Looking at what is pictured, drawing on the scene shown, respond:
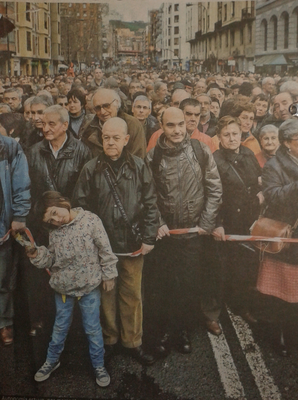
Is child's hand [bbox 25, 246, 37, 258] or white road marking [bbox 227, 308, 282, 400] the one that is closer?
white road marking [bbox 227, 308, 282, 400]

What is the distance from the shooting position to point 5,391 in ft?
13.8

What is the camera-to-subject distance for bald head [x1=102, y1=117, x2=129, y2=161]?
384cm

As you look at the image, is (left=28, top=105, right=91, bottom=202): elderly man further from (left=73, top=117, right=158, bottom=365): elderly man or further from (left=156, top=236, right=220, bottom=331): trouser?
(left=156, top=236, right=220, bottom=331): trouser

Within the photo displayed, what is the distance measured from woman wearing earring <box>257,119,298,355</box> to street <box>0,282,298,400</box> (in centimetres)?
23

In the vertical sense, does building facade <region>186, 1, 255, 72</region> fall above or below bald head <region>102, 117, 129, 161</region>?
above

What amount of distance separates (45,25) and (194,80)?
5.43 feet

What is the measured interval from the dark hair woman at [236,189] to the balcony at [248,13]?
99 cm

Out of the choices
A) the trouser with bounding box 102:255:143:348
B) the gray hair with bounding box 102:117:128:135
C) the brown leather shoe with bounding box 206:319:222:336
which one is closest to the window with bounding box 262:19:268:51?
the gray hair with bounding box 102:117:128:135

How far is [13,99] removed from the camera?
433cm

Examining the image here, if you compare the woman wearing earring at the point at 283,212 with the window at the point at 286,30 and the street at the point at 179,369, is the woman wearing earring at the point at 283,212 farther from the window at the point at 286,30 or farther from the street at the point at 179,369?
the window at the point at 286,30

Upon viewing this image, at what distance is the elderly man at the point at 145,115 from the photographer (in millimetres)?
4012

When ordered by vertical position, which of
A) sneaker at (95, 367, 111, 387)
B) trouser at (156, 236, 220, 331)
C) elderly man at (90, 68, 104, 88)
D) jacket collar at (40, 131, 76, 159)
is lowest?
sneaker at (95, 367, 111, 387)

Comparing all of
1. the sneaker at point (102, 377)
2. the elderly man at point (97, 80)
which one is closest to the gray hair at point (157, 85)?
the elderly man at point (97, 80)

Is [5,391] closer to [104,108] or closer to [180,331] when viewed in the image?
[180,331]
